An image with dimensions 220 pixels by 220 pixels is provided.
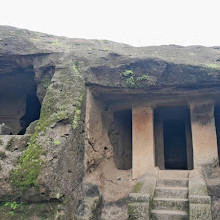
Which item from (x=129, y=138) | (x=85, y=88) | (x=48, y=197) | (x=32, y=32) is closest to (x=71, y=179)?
(x=48, y=197)

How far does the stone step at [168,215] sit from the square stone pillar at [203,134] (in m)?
1.97

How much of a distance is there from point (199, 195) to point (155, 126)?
356cm

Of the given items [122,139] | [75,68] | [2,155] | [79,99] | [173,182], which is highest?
[75,68]

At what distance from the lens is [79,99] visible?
6.36 meters

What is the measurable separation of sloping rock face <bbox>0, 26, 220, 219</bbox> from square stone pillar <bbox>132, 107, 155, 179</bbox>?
31 cm

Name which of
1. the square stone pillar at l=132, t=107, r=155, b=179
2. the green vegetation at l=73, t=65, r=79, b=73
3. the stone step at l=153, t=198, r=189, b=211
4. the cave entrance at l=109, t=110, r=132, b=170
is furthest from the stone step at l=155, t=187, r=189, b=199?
the green vegetation at l=73, t=65, r=79, b=73

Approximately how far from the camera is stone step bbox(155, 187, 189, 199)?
571cm

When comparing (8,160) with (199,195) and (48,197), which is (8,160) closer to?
(48,197)

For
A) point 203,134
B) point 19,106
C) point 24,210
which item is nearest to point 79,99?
point 24,210

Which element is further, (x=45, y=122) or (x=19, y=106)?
(x=19, y=106)

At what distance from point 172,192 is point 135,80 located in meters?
2.82

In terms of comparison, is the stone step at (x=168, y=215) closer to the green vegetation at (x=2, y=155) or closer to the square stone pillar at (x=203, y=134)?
the square stone pillar at (x=203, y=134)

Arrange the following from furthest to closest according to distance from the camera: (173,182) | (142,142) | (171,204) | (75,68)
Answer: (142,142), (75,68), (173,182), (171,204)

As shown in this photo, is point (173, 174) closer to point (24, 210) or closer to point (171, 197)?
point (171, 197)
